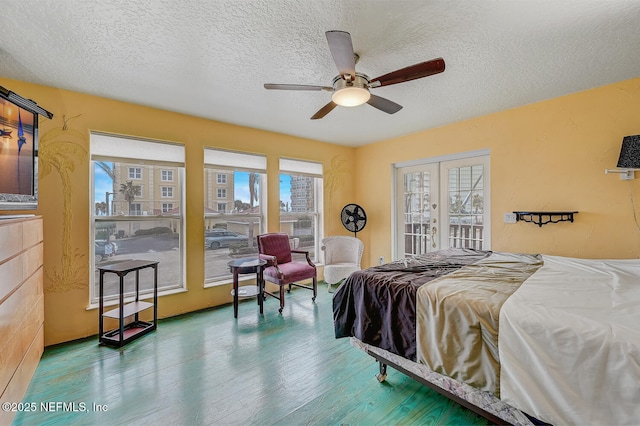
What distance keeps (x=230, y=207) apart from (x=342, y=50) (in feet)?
8.99

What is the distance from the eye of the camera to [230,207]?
3.78 meters

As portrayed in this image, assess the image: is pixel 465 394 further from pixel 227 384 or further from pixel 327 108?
pixel 327 108

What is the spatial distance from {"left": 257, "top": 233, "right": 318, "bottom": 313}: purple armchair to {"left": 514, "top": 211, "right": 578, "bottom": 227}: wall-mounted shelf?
2.62 m

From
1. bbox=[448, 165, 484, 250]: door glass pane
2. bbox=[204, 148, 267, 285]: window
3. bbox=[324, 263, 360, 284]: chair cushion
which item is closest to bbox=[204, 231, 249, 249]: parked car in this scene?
bbox=[204, 148, 267, 285]: window

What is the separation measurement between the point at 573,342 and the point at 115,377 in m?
2.93

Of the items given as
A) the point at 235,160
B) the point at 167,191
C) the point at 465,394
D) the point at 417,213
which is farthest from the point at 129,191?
the point at 417,213

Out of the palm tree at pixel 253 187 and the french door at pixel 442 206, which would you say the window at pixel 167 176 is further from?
the french door at pixel 442 206

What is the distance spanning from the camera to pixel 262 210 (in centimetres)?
407

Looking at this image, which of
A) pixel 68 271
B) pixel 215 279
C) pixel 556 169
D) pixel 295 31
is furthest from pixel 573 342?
pixel 68 271

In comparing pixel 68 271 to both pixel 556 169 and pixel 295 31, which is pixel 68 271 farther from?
pixel 556 169

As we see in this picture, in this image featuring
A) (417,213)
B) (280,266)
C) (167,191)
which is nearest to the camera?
(167,191)

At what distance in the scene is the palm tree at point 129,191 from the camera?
9.94ft

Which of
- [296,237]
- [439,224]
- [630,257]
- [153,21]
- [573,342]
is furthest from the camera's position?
[296,237]

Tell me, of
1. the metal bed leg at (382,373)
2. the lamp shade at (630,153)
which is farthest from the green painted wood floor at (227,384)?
the lamp shade at (630,153)
